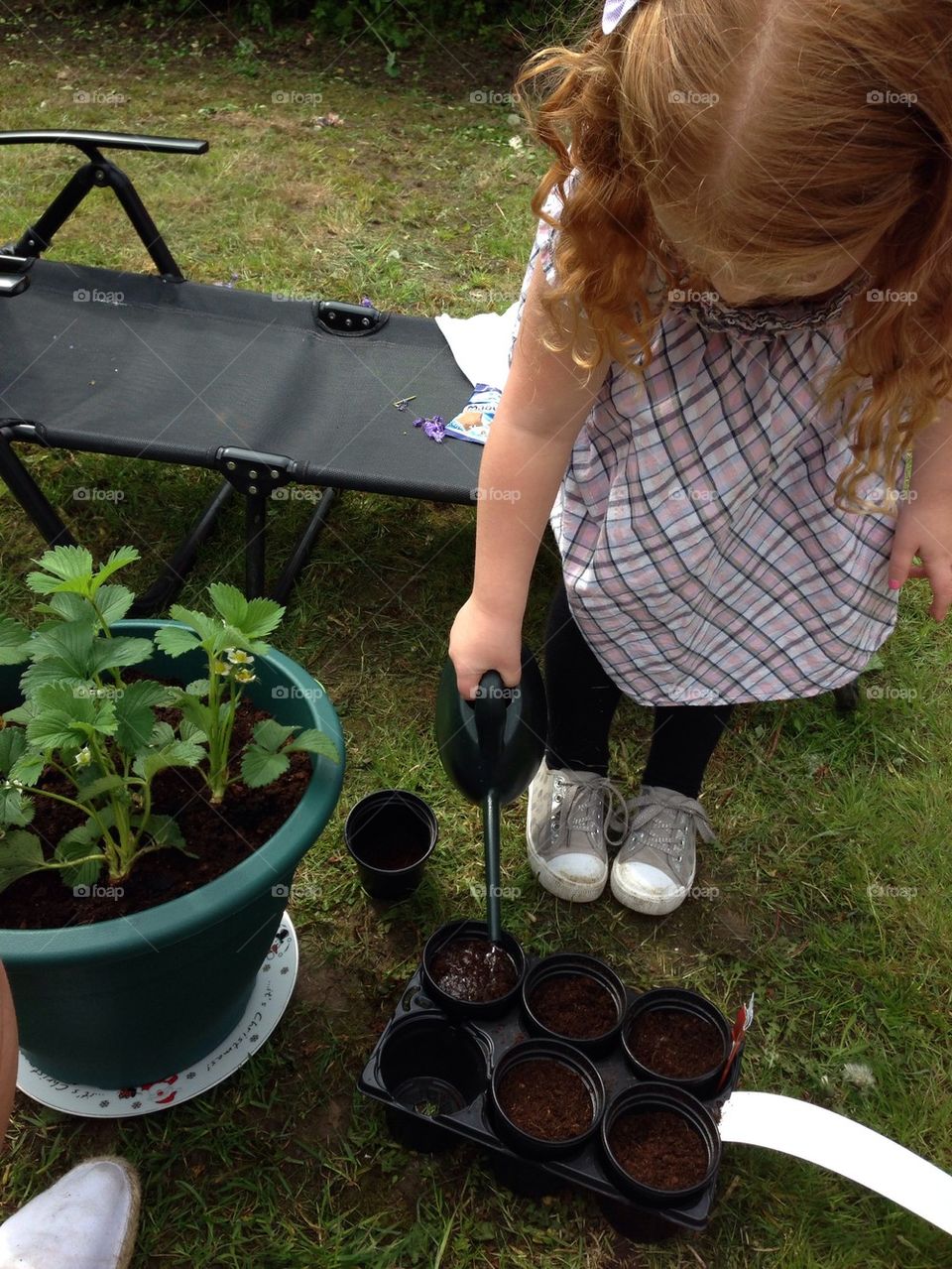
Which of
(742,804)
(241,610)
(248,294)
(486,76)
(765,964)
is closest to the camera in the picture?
(241,610)

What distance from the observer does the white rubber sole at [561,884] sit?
163 cm

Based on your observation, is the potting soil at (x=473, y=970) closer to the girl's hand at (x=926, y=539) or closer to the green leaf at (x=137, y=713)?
the green leaf at (x=137, y=713)

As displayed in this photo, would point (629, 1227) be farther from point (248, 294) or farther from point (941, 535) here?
point (248, 294)

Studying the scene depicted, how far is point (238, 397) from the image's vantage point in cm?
206

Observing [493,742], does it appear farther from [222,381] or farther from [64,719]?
[222,381]

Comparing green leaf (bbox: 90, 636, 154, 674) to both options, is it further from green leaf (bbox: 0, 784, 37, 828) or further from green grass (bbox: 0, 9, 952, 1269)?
green grass (bbox: 0, 9, 952, 1269)

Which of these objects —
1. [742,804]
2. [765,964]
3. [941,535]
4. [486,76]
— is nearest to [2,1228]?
[765,964]

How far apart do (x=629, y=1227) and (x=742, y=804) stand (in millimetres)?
761

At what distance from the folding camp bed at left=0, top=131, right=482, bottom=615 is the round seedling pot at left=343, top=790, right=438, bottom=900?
55 centimetres

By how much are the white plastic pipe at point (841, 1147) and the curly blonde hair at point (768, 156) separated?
875 mm

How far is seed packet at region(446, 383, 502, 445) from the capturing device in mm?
1994

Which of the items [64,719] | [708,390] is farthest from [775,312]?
[64,719]

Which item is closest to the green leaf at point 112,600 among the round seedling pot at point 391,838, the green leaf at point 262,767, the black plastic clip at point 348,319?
the green leaf at point 262,767

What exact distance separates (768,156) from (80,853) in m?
1.01
